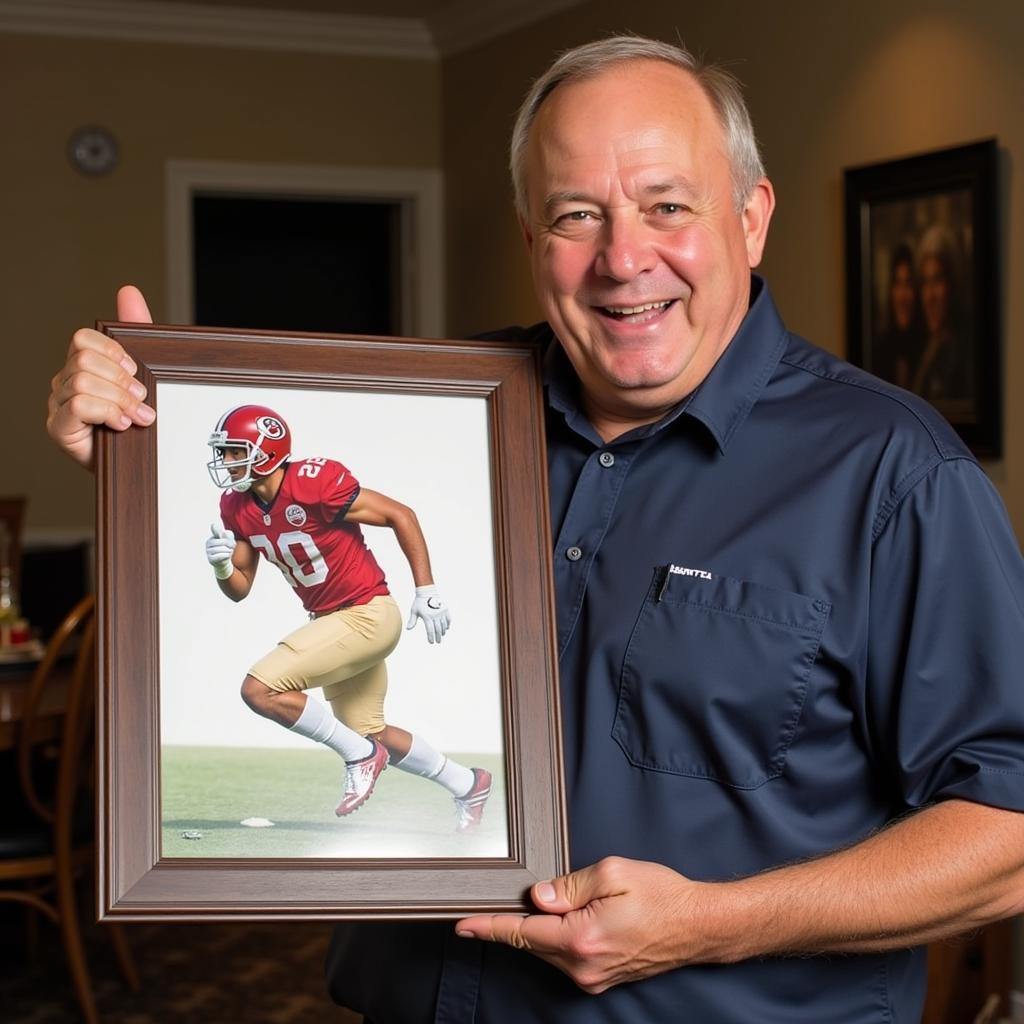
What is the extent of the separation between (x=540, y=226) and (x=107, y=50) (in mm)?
5381

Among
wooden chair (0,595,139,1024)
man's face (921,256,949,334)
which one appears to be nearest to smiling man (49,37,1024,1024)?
wooden chair (0,595,139,1024)

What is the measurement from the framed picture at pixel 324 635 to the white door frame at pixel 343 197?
4.86 meters

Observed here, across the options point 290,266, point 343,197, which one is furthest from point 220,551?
point 290,266

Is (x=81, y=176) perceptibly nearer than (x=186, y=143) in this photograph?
Yes

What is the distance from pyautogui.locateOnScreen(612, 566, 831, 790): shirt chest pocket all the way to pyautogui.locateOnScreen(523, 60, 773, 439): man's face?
0.22 m

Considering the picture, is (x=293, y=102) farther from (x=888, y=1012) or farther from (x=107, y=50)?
(x=888, y=1012)

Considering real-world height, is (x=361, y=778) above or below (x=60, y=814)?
above

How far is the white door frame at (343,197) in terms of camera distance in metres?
6.16

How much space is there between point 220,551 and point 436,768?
0.29 meters

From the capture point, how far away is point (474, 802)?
1219 mm

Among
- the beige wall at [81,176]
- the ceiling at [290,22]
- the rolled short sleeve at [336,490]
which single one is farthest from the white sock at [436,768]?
the beige wall at [81,176]

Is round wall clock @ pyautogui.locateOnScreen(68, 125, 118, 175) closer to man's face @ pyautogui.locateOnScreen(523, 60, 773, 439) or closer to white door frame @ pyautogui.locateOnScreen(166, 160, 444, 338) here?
white door frame @ pyautogui.locateOnScreen(166, 160, 444, 338)

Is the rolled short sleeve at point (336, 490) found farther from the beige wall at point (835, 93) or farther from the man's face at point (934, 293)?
the man's face at point (934, 293)

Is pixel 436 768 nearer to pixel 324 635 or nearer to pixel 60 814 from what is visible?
pixel 324 635
